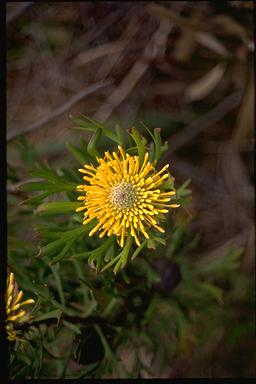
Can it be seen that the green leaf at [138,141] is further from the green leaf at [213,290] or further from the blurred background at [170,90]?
the blurred background at [170,90]

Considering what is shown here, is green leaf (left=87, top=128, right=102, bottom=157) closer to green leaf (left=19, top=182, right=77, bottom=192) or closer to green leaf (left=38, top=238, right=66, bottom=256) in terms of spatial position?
green leaf (left=19, top=182, right=77, bottom=192)

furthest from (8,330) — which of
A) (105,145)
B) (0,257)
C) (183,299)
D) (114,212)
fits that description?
(105,145)

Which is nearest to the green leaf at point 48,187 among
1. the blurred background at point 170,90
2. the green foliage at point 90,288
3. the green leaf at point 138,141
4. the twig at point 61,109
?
the green foliage at point 90,288

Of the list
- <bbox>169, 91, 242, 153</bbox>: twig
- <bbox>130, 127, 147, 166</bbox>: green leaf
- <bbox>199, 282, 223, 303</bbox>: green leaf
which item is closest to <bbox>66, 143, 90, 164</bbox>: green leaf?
<bbox>130, 127, 147, 166</bbox>: green leaf

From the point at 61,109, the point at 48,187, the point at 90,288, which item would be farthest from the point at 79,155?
the point at 61,109

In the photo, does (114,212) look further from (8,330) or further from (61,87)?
(61,87)

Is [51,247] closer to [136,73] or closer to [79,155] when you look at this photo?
[79,155]

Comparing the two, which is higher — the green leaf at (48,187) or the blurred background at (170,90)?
the blurred background at (170,90)
